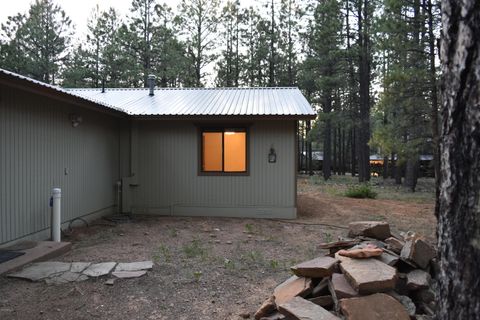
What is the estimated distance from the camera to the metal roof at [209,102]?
8188mm

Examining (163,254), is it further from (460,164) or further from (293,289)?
(460,164)

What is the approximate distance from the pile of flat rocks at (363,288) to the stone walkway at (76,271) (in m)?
1.77

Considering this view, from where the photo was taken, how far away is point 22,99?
18.0 ft

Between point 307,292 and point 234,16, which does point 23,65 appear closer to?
point 234,16

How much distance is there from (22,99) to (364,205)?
8243 mm

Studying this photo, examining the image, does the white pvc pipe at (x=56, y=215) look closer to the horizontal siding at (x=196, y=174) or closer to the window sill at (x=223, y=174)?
the horizontal siding at (x=196, y=174)

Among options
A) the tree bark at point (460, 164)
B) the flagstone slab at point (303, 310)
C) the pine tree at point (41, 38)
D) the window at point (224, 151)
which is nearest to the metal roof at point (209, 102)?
the window at point (224, 151)

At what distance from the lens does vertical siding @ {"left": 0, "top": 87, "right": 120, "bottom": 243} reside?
206 inches

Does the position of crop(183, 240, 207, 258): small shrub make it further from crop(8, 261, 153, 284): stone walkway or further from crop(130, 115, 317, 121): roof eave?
crop(130, 115, 317, 121): roof eave

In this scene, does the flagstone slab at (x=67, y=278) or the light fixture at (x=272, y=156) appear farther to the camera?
the light fixture at (x=272, y=156)

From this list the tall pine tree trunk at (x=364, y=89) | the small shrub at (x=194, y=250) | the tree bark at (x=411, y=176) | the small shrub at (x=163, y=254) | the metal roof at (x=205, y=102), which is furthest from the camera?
the tall pine tree trunk at (x=364, y=89)

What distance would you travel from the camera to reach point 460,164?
1.20 meters

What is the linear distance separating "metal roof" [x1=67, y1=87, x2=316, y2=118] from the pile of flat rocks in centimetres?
452

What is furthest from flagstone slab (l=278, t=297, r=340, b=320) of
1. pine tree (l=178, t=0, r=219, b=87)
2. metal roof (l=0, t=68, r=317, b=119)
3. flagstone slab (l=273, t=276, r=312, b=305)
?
pine tree (l=178, t=0, r=219, b=87)
